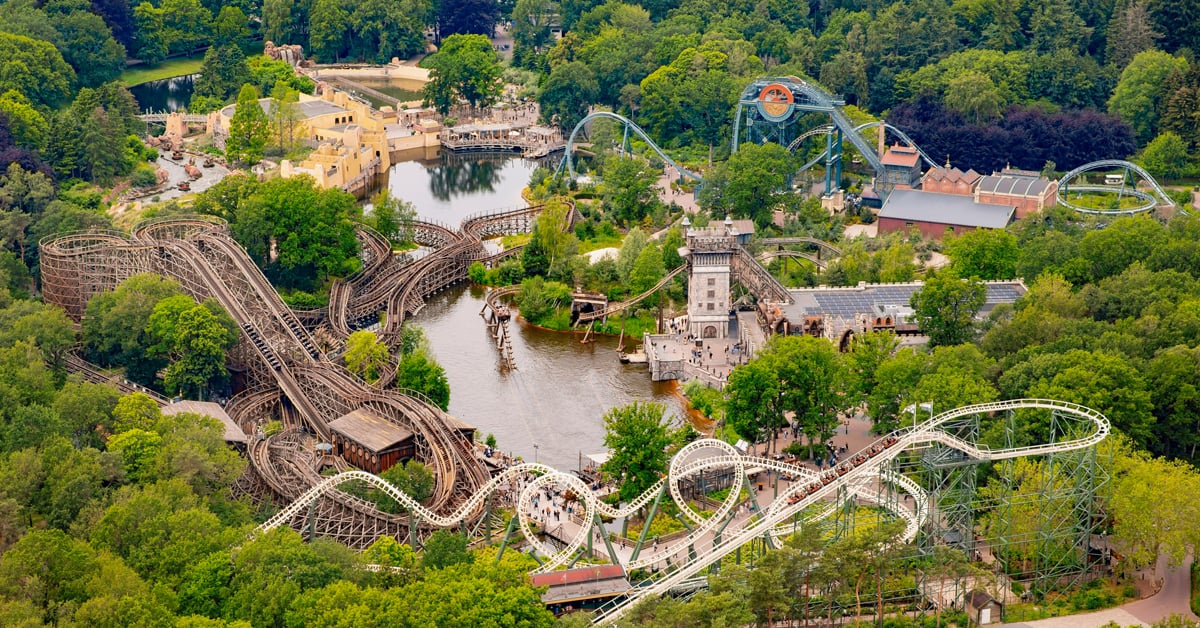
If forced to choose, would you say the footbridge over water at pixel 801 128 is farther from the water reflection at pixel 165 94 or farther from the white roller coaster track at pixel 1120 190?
the water reflection at pixel 165 94

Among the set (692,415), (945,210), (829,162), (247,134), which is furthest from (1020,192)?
(247,134)

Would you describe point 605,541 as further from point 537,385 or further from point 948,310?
point 948,310

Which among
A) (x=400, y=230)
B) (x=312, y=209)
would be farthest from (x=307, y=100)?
(x=312, y=209)

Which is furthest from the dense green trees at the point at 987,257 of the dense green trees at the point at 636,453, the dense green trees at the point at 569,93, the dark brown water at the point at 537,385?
the dense green trees at the point at 569,93

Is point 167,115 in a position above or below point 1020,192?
above

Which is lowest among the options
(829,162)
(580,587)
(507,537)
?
(580,587)
